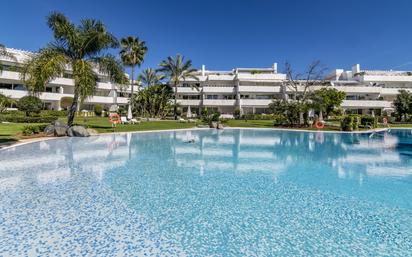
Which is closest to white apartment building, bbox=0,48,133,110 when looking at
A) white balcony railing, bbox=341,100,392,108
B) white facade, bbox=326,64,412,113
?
white balcony railing, bbox=341,100,392,108

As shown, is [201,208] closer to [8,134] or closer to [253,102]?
[8,134]

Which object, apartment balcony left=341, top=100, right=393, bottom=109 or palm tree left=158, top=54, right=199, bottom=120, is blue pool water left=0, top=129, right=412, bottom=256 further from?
apartment balcony left=341, top=100, right=393, bottom=109

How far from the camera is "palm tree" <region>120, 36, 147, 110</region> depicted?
1655 inches

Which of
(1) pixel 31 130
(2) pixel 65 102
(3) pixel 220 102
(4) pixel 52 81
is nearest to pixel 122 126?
(1) pixel 31 130

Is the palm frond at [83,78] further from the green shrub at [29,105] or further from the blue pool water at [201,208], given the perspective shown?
the green shrub at [29,105]

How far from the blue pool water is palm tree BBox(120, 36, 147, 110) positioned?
3229 centimetres

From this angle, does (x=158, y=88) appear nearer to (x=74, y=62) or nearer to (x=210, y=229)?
(x=74, y=62)

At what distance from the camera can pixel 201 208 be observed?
6520 millimetres

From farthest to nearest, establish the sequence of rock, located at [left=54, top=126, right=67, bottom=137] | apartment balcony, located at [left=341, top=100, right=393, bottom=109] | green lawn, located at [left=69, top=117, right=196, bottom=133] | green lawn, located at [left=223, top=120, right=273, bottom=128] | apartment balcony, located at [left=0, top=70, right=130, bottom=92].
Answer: apartment balcony, located at [left=341, top=100, right=393, bottom=109] < apartment balcony, located at [left=0, top=70, right=130, bottom=92] < green lawn, located at [left=223, top=120, right=273, bottom=128] < green lawn, located at [left=69, top=117, right=196, bottom=133] < rock, located at [left=54, top=126, right=67, bottom=137]

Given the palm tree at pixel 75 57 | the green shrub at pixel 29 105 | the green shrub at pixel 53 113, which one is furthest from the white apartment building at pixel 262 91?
the palm tree at pixel 75 57

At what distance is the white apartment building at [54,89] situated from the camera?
42531mm

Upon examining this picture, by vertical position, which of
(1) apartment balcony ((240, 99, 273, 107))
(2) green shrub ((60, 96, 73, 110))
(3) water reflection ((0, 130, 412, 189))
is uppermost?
(1) apartment balcony ((240, 99, 273, 107))

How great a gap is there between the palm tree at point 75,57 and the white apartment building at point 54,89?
43.9 feet

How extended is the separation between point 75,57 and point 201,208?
20213 millimetres
